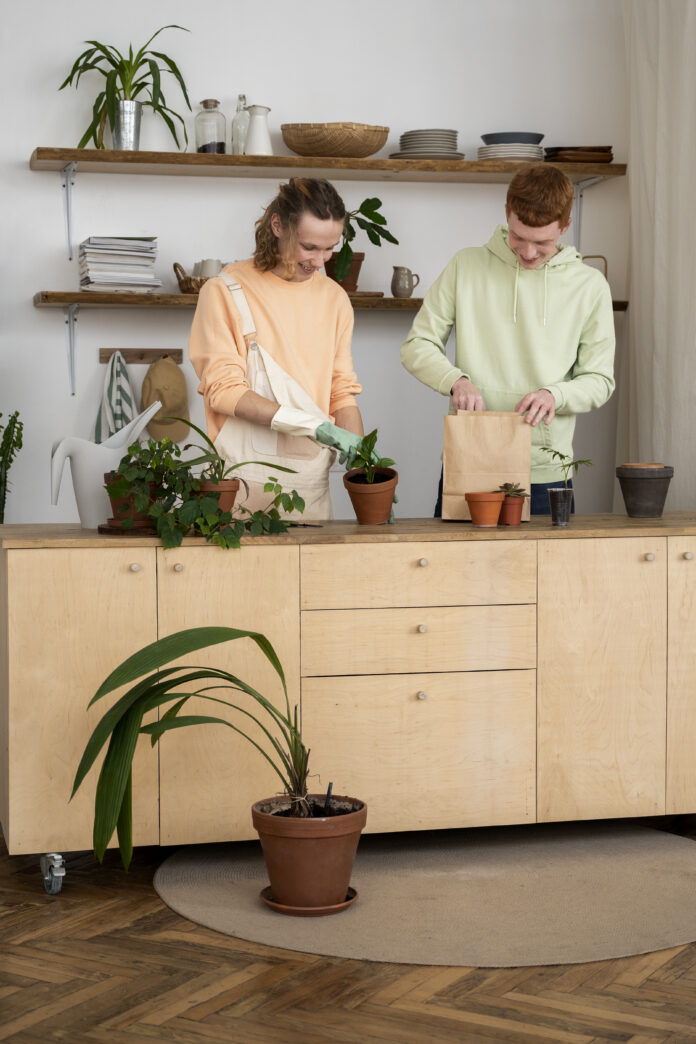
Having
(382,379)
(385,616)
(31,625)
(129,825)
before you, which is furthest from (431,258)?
(129,825)

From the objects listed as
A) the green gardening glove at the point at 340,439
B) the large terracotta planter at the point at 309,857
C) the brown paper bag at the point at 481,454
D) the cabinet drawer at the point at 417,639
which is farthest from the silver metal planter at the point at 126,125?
the large terracotta planter at the point at 309,857

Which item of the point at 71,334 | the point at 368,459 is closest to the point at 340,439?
the point at 368,459

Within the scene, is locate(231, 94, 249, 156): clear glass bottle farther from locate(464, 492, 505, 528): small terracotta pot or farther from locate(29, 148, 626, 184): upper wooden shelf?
locate(464, 492, 505, 528): small terracotta pot

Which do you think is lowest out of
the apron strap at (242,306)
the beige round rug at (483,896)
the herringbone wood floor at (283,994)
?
the herringbone wood floor at (283,994)

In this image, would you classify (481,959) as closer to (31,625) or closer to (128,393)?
(31,625)

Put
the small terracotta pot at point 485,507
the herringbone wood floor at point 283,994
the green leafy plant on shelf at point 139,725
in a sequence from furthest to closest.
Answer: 1. the small terracotta pot at point 485,507
2. the green leafy plant on shelf at point 139,725
3. the herringbone wood floor at point 283,994

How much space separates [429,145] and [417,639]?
6.81ft

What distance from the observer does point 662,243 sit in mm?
4027

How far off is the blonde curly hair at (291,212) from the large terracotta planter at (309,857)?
4.19 ft

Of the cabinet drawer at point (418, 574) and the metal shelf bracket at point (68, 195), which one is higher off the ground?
the metal shelf bracket at point (68, 195)

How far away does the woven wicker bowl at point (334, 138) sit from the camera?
4086mm

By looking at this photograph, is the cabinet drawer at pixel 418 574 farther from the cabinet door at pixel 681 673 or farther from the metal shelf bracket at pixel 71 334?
the metal shelf bracket at pixel 71 334

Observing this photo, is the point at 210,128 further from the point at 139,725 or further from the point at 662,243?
the point at 139,725

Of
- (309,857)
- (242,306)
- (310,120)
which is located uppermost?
(310,120)
